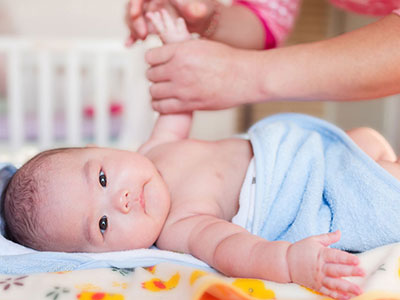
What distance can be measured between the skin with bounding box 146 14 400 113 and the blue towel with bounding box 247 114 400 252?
0.28ft

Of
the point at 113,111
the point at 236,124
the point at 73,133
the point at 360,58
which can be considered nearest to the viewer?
the point at 360,58

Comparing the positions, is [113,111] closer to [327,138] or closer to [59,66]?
[59,66]

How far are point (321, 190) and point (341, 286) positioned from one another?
281 mm

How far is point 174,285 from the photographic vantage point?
71 cm

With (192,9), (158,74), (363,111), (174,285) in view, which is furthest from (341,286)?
(363,111)

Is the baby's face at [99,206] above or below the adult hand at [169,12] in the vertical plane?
below

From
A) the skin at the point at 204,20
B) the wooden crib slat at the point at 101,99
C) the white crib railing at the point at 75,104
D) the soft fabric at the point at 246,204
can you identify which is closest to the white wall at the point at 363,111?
the white crib railing at the point at 75,104

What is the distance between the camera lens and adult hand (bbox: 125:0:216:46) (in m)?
1.17

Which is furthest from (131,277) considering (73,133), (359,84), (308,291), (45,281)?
(73,133)

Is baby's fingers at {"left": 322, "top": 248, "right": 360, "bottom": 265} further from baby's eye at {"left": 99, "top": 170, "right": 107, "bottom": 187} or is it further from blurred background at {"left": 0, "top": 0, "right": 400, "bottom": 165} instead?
blurred background at {"left": 0, "top": 0, "right": 400, "bottom": 165}

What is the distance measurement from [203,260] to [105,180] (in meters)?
0.23

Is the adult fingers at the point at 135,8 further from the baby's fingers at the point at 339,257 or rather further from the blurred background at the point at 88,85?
the blurred background at the point at 88,85

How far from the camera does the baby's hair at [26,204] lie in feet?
2.90

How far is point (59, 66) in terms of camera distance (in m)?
3.38
